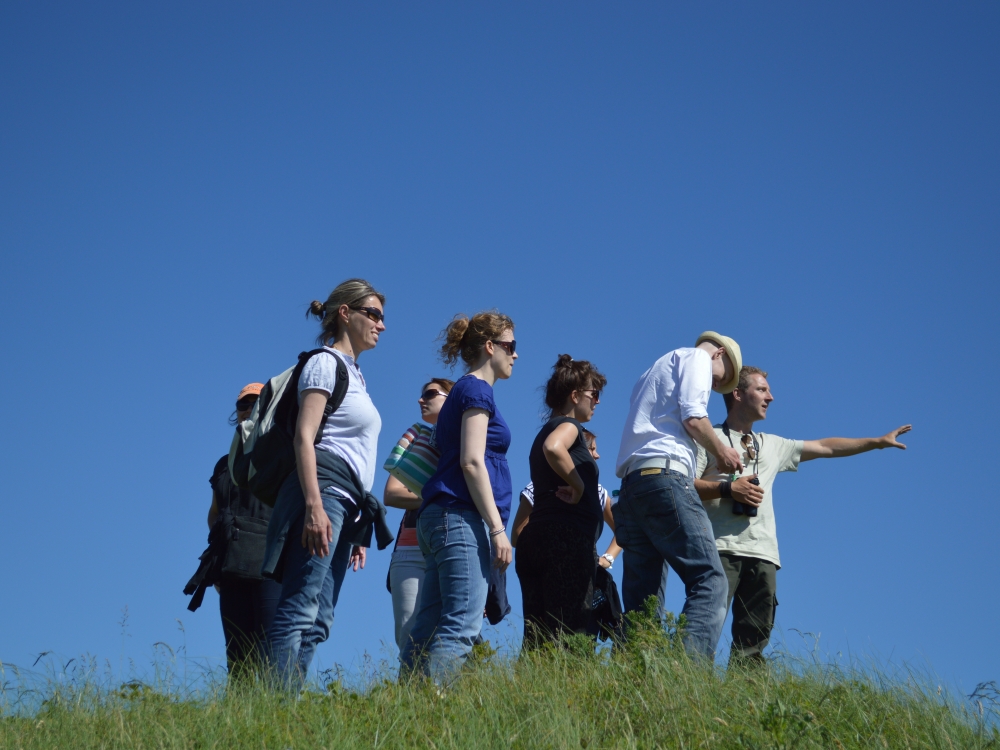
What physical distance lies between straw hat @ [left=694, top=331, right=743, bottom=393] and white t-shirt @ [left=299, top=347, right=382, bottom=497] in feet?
6.71

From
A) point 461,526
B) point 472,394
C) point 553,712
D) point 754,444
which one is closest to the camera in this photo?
point 553,712

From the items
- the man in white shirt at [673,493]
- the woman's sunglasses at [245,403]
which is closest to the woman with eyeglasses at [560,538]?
the man in white shirt at [673,493]

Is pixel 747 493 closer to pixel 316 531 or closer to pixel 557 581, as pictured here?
pixel 557 581

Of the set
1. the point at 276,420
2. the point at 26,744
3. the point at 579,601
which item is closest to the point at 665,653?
the point at 579,601

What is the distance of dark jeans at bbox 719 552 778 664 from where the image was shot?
548 centimetres

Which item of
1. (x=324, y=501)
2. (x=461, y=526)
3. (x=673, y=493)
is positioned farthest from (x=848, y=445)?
(x=324, y=501)

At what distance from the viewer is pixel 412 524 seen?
19.2 feet

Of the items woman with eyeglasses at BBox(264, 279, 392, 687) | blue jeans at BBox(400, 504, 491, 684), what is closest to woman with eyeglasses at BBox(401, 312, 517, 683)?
blue jeans at BBox(400, 504, 491, 684)

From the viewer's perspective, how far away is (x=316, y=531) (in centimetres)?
423

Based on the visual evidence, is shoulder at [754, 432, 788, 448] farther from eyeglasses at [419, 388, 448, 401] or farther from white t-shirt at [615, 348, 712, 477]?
eyeglasses at [419, 388, 448, 401]

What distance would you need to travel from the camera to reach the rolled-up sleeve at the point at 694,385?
16.2 feet

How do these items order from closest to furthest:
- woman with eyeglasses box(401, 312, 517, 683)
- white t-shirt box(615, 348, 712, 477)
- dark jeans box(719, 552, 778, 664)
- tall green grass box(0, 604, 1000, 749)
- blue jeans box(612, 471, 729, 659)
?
tall green grass box(0, 604, 1000, 749) < woman with eyeglasses box(401, 312, 517, 683) < blue jeans box(612, 471, 729, 659) < white t-shirt box(615, 348, 712, 477) < dark jeans box(719, 552, 778, 664)

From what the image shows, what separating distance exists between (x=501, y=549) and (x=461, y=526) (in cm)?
21

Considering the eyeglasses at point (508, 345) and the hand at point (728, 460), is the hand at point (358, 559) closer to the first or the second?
the eyeglasses at point (508, 345)
